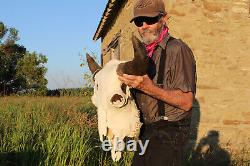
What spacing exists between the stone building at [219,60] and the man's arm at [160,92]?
5.43m

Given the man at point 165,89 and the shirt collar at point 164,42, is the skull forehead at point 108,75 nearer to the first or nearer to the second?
the man at point 165,89

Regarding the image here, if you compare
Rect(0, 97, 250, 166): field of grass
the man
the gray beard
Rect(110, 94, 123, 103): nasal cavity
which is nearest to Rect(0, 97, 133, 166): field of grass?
Rect(0, 97, 250, 166): field of grass

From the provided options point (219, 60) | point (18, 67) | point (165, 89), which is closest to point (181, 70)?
point (165, 89)

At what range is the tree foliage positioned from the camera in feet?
97.3

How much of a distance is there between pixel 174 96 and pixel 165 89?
74 mm

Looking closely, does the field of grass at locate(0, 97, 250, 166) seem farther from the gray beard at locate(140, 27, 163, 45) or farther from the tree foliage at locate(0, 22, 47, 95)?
the tree foliage at locate(0, 22, 47, 95)

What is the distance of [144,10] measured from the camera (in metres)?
2.87

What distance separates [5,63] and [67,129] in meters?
25.6

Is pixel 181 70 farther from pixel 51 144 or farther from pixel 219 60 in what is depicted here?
pixel 219 60

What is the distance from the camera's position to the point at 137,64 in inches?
94.9

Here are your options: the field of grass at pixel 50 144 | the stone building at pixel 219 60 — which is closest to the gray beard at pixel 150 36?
the field of grass at pixel 50 144

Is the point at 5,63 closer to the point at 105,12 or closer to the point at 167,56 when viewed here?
the point at 105,12

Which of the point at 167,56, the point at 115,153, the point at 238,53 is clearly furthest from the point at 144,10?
the point at 238,53

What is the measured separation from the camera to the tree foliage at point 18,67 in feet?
97.3
